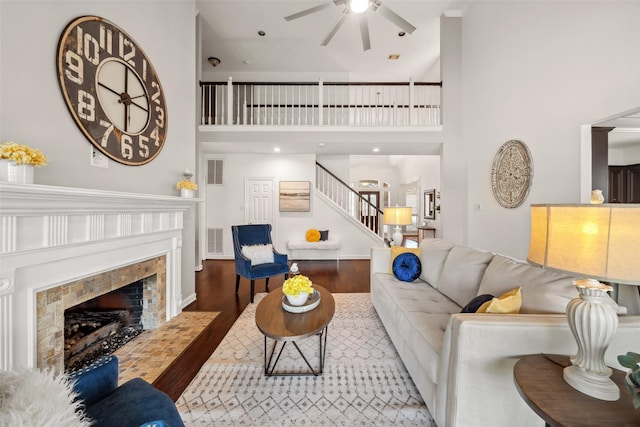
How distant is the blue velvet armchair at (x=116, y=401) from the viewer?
86 cm

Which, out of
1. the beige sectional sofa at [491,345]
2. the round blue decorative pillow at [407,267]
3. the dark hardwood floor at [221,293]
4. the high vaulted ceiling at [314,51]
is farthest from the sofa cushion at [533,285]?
the high vaulted ceiling at [314,51]

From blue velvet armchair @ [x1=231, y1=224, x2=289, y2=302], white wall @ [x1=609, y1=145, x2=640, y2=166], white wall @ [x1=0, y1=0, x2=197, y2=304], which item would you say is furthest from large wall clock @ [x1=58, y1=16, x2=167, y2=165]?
white wall @ [x1=609, y1=145, x2=640, y2=166]

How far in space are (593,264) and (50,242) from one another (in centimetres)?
267

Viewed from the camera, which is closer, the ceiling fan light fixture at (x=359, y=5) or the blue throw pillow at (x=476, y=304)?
the blue throw pillow at (x=476, y=304)

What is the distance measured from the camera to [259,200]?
586cm

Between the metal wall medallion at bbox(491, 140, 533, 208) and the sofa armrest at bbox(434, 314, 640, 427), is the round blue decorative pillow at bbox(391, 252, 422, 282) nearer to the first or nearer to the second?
the sofa armrest at bbox(434, 314, 640, 427)

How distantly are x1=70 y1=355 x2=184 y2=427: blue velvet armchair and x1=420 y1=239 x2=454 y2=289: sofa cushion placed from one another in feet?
7.36

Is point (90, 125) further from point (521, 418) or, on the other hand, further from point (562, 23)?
point (562, 23)

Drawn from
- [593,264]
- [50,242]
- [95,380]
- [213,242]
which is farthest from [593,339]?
[213,242]

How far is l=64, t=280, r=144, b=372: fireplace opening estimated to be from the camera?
186cm

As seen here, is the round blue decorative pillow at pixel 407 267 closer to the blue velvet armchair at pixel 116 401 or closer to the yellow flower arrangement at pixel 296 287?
the yellow flower arrangement at pixel 296 287

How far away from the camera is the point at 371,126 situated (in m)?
4.48

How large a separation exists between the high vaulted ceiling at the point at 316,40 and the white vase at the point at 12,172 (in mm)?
4451

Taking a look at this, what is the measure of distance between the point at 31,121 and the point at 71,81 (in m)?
0.41
